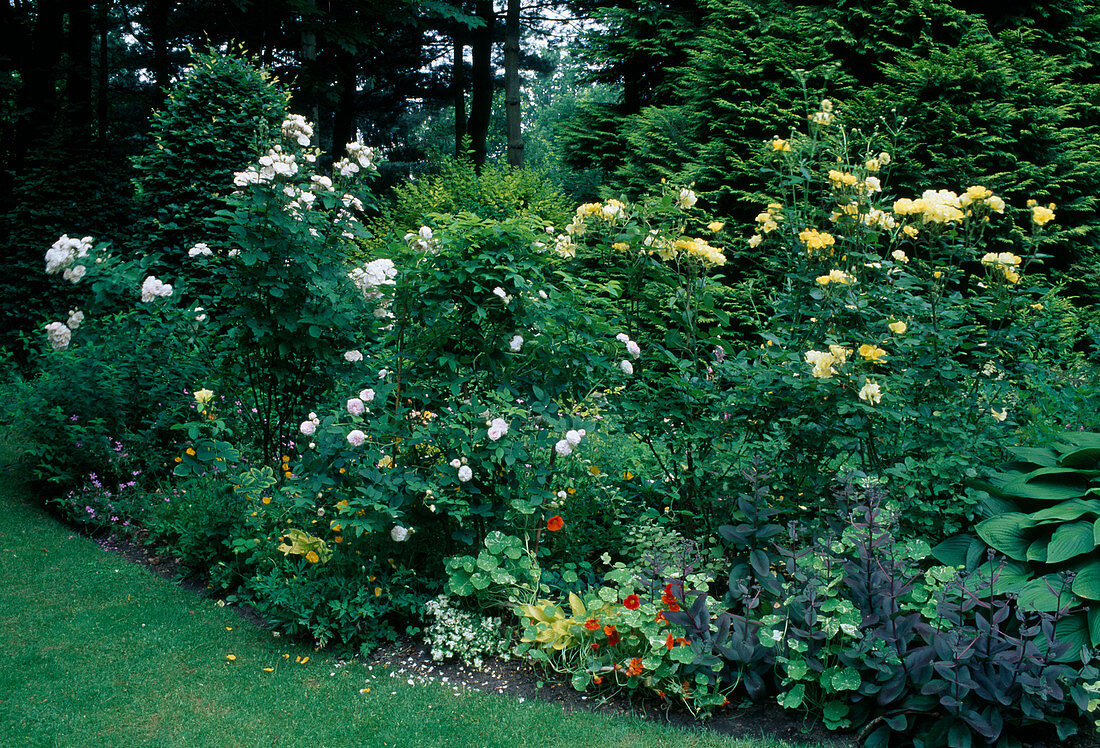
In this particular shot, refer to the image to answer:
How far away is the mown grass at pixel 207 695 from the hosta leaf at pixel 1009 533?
1.10 meters

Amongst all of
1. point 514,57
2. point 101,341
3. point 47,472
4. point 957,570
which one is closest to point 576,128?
point 514,57

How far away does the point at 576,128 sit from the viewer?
395 inches

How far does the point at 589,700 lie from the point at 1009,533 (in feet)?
5.41

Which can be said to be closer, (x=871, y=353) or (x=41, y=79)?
(x=871, y=353)

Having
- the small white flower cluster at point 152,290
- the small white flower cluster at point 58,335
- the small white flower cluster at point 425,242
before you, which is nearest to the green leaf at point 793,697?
the small white flower cluster at point 425,242

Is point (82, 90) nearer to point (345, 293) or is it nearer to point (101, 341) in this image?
point (101, 341)

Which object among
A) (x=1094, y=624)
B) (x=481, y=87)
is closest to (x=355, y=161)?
(x=1094, y=624)

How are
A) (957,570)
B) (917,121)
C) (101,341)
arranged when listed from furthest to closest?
(917,121) → (101,341) → (957,570)

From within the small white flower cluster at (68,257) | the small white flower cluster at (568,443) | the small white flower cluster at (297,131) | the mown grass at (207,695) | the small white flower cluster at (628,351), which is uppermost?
the small white flower cluster at (297,131)

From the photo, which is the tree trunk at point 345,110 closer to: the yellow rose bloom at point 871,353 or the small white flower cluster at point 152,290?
the small white flower cluster at point 152,290

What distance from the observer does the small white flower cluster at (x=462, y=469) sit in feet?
9.46

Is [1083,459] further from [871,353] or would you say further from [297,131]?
[297,131]

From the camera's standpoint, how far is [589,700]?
2660 mm

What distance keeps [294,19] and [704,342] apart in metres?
10.6
